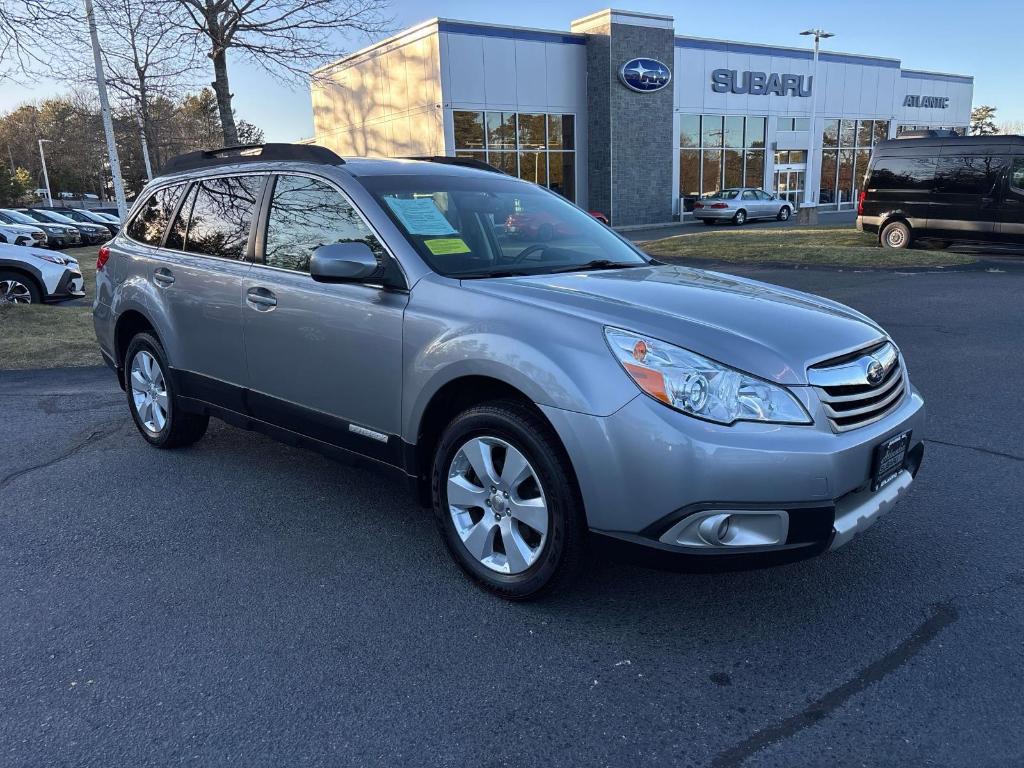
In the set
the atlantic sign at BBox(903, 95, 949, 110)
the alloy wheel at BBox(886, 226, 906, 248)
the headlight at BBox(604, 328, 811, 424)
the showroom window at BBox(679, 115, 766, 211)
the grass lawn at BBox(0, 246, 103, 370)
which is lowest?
the grass lawn at BBox(0, 246, 103, 370)

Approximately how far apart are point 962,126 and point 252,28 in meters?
44.6

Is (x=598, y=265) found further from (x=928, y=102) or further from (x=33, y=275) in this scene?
(x=928, y=102)

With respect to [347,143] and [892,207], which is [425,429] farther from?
[347,143]

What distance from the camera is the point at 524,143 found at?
31.3 meters

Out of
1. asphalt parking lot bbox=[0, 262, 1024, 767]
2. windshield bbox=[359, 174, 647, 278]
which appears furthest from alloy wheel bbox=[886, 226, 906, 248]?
windshield bbox=[359, 174, 647, 278]

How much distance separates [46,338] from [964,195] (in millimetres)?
16332

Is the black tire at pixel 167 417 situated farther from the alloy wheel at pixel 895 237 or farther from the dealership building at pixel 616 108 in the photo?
the dealership building at pixel 616 108

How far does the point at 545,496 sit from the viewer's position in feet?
9.39

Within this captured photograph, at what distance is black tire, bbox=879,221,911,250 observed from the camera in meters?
16.7

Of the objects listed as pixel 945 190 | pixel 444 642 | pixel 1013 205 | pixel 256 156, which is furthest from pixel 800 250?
pixel 444 642

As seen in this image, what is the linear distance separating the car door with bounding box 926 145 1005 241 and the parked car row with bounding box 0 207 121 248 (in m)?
23.2

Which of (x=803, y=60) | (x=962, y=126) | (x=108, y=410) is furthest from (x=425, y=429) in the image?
(x=962, y=126)

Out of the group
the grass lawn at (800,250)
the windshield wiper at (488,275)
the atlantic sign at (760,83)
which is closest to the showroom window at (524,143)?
the atlantic sign at (760,83)

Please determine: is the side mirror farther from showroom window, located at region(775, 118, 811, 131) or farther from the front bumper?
showroom window, located at region(775, 118, 811, 131)
